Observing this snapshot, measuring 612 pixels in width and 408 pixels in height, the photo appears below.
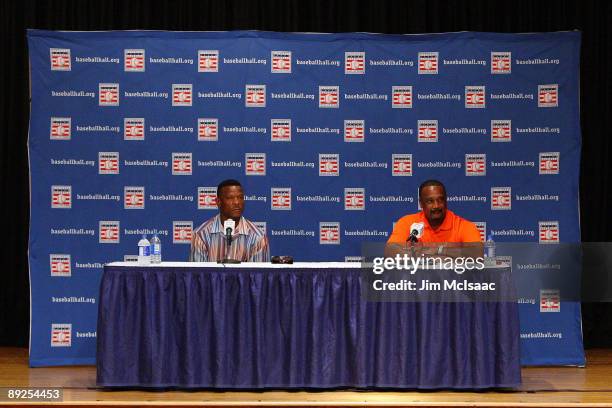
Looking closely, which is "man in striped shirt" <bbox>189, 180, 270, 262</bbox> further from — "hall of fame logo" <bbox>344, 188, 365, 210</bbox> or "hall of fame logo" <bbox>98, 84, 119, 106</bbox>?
"hall of fame logo" <bbox>98, 84, 119, 106</bbox>

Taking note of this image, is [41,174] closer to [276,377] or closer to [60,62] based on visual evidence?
[60,62]

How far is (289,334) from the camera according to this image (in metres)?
5.80

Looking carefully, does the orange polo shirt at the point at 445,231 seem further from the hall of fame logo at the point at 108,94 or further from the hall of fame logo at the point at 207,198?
the hall of fame logo at the point at 108,94

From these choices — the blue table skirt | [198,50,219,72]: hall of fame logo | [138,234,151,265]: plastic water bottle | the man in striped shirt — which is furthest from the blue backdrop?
the blue table skirt

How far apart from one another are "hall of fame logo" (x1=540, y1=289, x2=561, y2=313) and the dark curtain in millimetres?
2396

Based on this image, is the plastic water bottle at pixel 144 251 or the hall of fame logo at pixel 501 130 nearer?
the plastic water bottle at pixel 144 251

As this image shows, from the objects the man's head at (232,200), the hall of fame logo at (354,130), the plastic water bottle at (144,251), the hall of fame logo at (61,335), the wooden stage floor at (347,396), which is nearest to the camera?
the wooden stage floor at (347,396)

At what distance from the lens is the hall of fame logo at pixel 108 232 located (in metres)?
7.32

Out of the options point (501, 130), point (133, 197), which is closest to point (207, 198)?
point (133, 197)

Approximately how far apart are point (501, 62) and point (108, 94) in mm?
3437

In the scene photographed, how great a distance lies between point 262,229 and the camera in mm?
7402

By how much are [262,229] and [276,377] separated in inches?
73.4

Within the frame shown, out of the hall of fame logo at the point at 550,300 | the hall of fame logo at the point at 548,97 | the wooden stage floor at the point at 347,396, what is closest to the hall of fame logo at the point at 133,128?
the wooden stage floor at the point at 347,396

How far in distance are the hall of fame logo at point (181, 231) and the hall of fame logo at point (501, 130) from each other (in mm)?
2766
